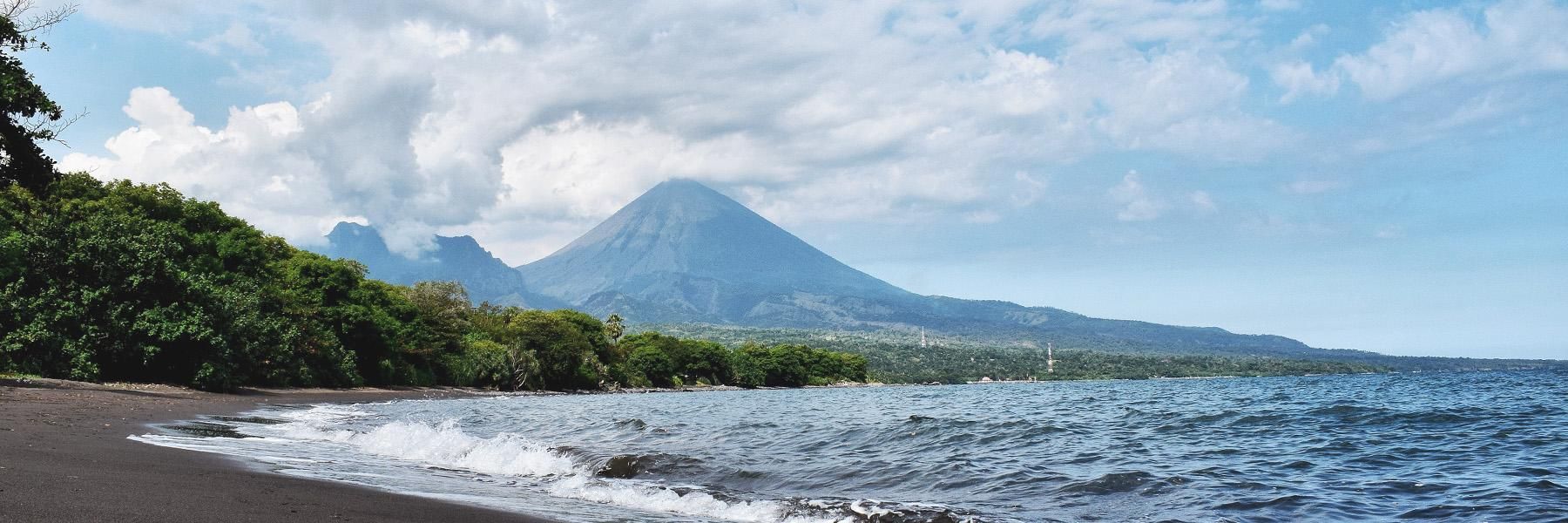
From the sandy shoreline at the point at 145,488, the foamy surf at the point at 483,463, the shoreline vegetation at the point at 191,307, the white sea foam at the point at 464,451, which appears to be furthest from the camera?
the shoreline vegetation at the point at 191,307

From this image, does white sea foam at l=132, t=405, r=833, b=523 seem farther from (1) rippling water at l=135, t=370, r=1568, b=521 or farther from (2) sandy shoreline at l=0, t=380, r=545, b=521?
(2) sandy shoreline at l=0, t=380, r=545, b=521

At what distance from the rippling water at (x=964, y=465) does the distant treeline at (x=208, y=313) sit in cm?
1329

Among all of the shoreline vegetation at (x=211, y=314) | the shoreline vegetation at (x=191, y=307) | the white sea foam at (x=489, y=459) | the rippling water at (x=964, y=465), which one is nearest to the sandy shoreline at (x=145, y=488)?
the rippling water at (x=964, y=465)

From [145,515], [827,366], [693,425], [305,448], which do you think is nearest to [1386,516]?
[145,515]

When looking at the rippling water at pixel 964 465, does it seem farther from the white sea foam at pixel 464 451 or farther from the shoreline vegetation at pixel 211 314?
the shoreline vegetation at pixel 211 314

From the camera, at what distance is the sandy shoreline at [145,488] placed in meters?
7.46

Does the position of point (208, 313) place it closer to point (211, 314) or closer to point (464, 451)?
point (211, 314)

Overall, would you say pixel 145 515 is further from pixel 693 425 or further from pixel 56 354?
pixel 56 354

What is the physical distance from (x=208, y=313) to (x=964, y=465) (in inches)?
1413

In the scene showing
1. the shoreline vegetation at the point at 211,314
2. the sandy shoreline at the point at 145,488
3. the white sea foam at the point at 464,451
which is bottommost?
the white sea foam at the point at 464,451

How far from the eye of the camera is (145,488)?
895 centimetres

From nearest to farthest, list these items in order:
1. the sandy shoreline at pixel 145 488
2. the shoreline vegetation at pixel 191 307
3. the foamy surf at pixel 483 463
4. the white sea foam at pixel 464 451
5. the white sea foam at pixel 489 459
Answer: the sandy shoreline at pixel 145 488 → the foamy surf at pixel 483 463 → the white sea foam at pixel 489 459 → the white sea foam at pixel 464 451 → the shoreline vegetation at pixel 191 307

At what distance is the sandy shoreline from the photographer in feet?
24.5

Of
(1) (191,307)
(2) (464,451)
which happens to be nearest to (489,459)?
(2) (464,451)
